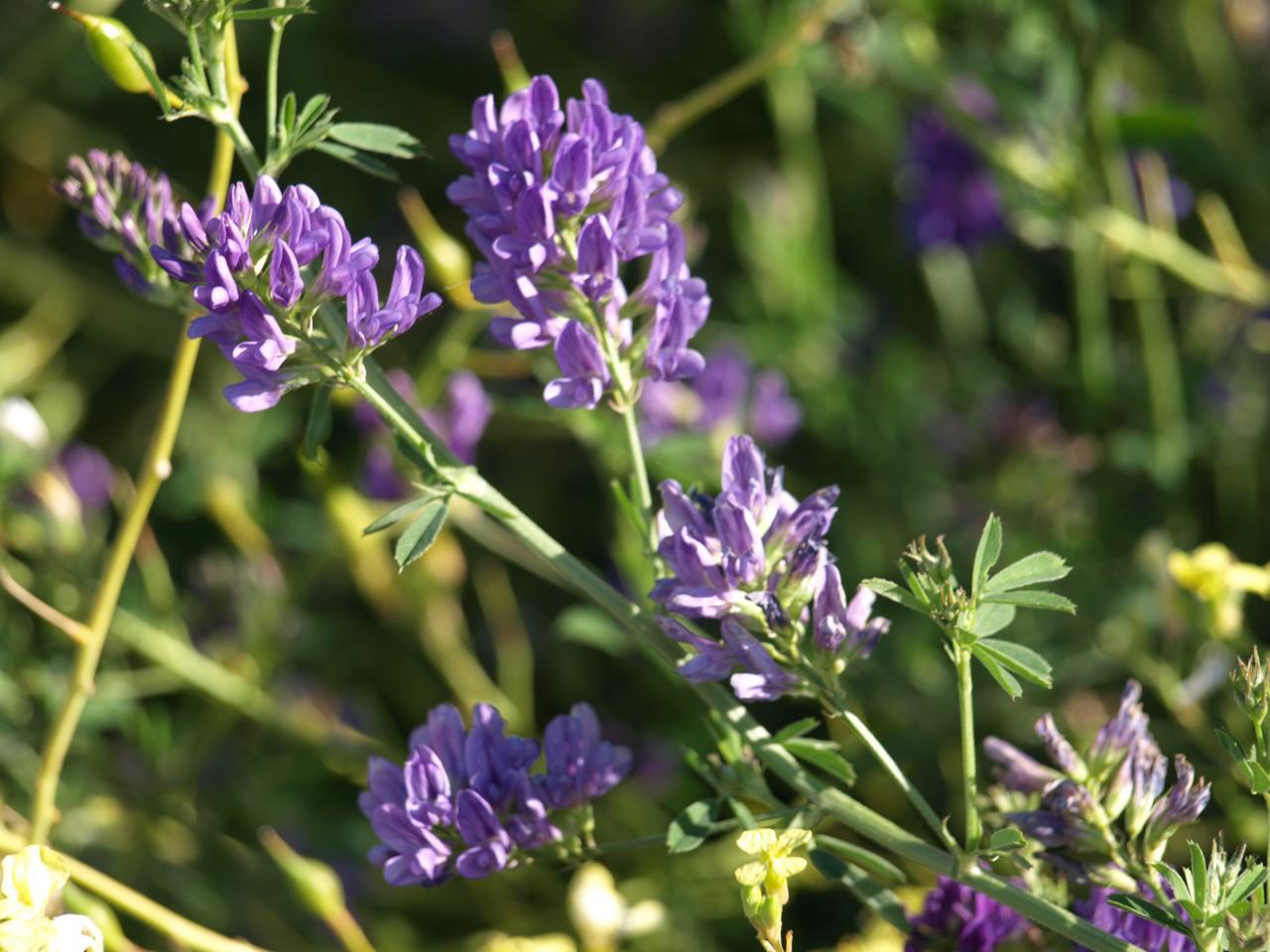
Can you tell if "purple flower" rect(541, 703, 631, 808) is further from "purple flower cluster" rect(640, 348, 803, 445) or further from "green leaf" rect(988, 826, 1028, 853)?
"purple flower cluster" rect(640, 348, 803, 445)

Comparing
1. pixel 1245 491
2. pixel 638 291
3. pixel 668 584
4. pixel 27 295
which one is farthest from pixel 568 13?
pixel 668 584

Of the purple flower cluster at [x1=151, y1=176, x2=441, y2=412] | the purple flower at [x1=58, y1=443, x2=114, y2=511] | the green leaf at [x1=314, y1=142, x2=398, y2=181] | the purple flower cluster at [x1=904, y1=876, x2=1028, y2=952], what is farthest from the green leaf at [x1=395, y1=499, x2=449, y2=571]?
the purple flower at [x1=58, y1=443, x2=114, y2=511]

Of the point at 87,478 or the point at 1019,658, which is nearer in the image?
the point at 1019,658

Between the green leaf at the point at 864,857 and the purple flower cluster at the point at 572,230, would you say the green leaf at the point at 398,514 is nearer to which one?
the purple flower cluster at the point at 572,230

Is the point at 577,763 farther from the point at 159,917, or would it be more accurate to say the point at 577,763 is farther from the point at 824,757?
the point at 159,917

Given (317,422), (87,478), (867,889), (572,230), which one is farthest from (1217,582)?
(87,478)

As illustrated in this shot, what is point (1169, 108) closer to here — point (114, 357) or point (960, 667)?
point (960, 667)
